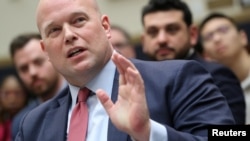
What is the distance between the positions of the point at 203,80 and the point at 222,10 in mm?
4825

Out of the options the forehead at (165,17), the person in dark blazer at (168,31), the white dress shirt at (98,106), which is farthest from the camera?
the forehead at (165,17)

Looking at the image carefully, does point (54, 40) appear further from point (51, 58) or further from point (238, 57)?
point (238, 57)

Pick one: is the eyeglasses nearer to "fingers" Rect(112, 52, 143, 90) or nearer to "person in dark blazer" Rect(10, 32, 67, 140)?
"person in dark blazer" Rect(10, 32, 67, 140)

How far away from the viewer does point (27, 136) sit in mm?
2350

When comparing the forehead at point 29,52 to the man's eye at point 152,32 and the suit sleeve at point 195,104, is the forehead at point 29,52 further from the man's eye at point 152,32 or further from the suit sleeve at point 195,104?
the suit sleeve at point 195,104

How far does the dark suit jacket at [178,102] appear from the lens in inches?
79.4

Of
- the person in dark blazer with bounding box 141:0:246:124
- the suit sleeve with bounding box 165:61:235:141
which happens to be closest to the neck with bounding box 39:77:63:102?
the person in dark blazer with bounding box 141:0:246:124

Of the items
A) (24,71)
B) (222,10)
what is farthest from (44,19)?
(222,10)

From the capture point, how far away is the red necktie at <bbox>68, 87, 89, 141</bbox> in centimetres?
213

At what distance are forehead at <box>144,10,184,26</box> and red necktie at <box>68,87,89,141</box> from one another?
128 centimetres

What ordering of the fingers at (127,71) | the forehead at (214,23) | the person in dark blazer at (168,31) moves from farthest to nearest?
the forehead at (214,23) < the person in dark blazer at (168,31) < the fingers at (127,71)

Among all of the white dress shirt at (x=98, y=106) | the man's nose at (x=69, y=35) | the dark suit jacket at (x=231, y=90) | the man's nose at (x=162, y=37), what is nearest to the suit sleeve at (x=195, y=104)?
the white dress shirt at (x=98, y=106)

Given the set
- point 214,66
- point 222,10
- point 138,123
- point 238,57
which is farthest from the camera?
point 222,10

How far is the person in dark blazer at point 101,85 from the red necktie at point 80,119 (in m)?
0.02
